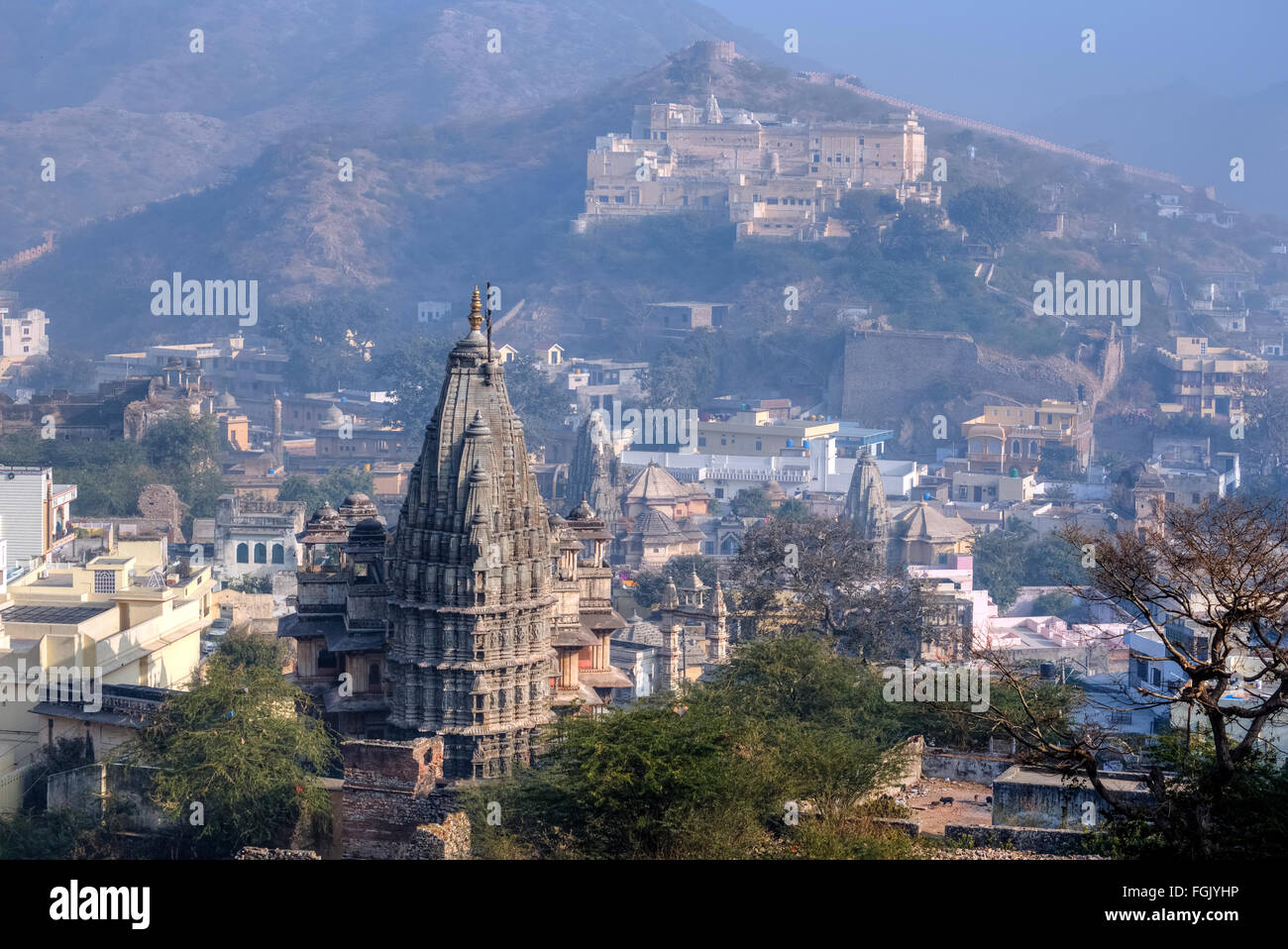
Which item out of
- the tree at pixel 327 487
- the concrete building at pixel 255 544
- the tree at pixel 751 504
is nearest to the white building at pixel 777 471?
the tree at pixel 751 504

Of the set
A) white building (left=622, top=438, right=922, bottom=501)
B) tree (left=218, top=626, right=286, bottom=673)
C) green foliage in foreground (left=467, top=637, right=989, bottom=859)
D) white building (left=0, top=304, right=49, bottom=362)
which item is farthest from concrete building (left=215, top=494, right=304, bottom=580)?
white building (left=0, top=304, right=49, bottom=362)

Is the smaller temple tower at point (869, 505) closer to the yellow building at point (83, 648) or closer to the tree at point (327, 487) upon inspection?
the tree at point (327, 487)

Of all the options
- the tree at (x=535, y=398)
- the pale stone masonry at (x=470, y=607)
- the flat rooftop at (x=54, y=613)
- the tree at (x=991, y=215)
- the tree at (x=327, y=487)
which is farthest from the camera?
the tree at (x=991, y=215)

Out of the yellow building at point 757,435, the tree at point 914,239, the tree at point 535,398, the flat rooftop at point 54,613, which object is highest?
the tree at point 914,239

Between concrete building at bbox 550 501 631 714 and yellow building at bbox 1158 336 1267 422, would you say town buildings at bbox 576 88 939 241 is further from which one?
concrete building at bbox 550 501 631 714
